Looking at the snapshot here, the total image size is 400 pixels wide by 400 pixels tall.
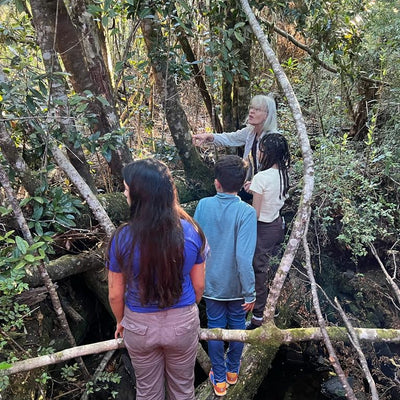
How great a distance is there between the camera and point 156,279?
1695 mm

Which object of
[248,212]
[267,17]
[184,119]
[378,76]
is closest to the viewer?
[248,212]

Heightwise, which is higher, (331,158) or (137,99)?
(137,99)

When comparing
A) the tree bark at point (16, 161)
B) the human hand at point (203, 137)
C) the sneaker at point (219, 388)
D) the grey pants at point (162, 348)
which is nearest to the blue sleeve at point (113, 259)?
the grey pants at point (162, 348)

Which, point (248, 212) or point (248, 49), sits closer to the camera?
point (248, 212)

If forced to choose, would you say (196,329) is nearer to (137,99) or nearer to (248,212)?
(248,212)

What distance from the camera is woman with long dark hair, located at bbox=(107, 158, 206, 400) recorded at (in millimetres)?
1604

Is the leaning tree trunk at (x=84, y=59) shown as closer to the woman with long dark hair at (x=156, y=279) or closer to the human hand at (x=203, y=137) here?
the human hand at (x=203, y=137)

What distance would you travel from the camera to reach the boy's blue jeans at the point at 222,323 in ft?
8.09

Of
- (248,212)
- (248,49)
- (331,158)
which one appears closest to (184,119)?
(248,49)

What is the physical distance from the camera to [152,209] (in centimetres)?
159

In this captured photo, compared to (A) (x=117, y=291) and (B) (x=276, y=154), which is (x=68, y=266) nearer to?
(A) (x=117, y=291)

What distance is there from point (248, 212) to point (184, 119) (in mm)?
1906

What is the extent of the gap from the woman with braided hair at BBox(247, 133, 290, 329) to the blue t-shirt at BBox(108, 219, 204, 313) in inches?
→ 46.1

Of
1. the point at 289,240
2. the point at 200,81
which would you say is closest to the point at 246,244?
the point at 289,240
